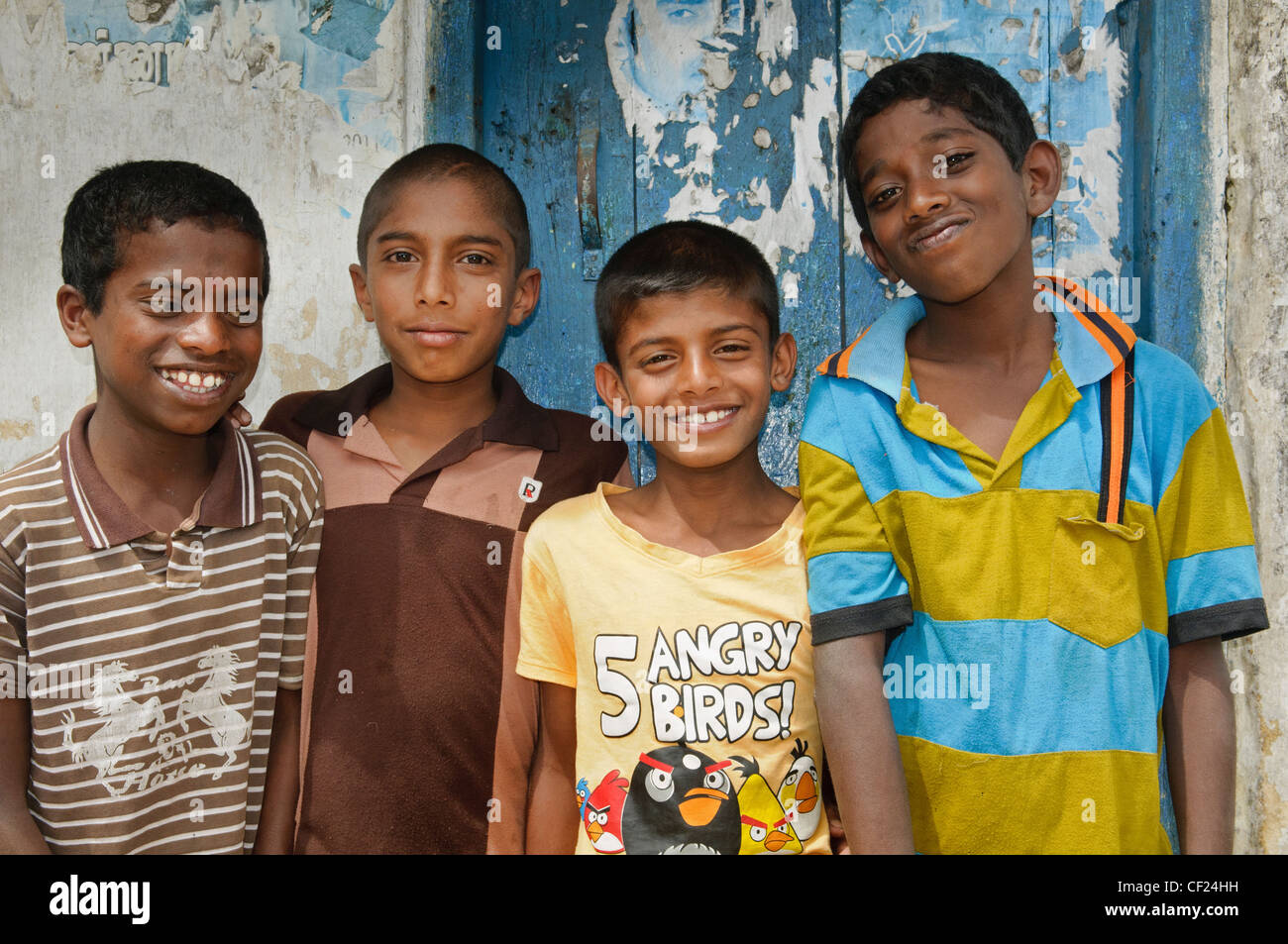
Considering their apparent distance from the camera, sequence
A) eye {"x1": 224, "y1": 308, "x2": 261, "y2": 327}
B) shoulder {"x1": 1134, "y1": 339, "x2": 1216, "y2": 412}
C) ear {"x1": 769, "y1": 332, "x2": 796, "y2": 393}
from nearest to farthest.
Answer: shoulder {"x1": 1134, "y1": 339, "x2": 1216, "y2": 412}
eye {"x1": 224, "y1": 308, "x2": 261, "y2": 327}
ear {"x1": 769, "y1": 332, "x2": 796, "y2": 393}

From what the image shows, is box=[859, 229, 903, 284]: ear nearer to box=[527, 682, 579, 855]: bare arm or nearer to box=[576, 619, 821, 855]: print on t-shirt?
box=[576, 619, 821, 855]: print on t-shirt

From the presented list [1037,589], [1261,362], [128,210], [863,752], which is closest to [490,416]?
[128,210]

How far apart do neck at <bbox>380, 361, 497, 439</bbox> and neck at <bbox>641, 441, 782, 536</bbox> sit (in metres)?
0.43

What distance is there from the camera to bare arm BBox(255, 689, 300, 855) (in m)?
1.82

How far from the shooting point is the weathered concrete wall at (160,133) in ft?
7.38

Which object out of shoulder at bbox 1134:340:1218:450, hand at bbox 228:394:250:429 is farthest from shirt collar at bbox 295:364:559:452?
shoulder at bbox 1134:340:1218:450

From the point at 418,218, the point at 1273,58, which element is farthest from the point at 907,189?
the point at 1273,58

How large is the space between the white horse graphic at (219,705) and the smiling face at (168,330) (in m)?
0.39

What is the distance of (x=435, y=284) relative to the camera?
1.86m

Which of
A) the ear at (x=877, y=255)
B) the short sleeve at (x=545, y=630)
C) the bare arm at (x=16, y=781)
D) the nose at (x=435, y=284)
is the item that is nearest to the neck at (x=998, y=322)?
the ear at (x=877, y=255)

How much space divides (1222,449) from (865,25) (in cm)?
120

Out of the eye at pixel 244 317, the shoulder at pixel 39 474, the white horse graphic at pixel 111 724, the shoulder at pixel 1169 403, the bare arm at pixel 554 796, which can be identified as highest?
the eye at pixel 244 317

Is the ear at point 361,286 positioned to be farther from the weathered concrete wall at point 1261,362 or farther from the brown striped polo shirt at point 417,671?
the weathered concrete wall at point 1261,362

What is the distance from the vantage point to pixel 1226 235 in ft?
7.12
